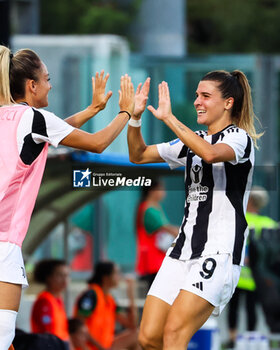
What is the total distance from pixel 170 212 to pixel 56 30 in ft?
52.0

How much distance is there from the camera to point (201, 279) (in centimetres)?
586

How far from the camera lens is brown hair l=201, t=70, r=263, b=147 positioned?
241 inches

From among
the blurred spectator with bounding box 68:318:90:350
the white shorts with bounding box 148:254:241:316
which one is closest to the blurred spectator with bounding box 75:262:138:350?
the blurred spectator with bounding box 68:318:90:350

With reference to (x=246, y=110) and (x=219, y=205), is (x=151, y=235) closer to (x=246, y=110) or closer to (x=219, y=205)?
(x=246, y=110)

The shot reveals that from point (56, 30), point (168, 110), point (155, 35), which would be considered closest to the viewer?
point (168, 110)

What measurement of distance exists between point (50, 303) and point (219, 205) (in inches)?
147

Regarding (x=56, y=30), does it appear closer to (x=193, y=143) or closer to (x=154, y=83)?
(x=154, y=83)

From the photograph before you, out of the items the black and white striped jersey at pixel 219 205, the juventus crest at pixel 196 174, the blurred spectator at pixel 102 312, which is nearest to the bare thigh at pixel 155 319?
the black and white striped jersey at pixel 219 205

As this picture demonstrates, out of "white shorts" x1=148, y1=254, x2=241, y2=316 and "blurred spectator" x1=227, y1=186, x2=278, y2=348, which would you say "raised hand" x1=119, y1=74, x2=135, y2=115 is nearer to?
"white shorts" x1=148, y1=254, x2=241, y2=316

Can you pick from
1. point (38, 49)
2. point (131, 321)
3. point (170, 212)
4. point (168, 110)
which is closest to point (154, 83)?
point (168, 110)

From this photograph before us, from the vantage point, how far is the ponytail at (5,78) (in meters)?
5.64

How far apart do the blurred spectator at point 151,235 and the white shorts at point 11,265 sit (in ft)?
17.3

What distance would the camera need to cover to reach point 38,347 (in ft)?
23.1

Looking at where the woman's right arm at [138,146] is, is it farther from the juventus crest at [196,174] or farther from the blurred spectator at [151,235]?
the blurred spectator at [151,235]
